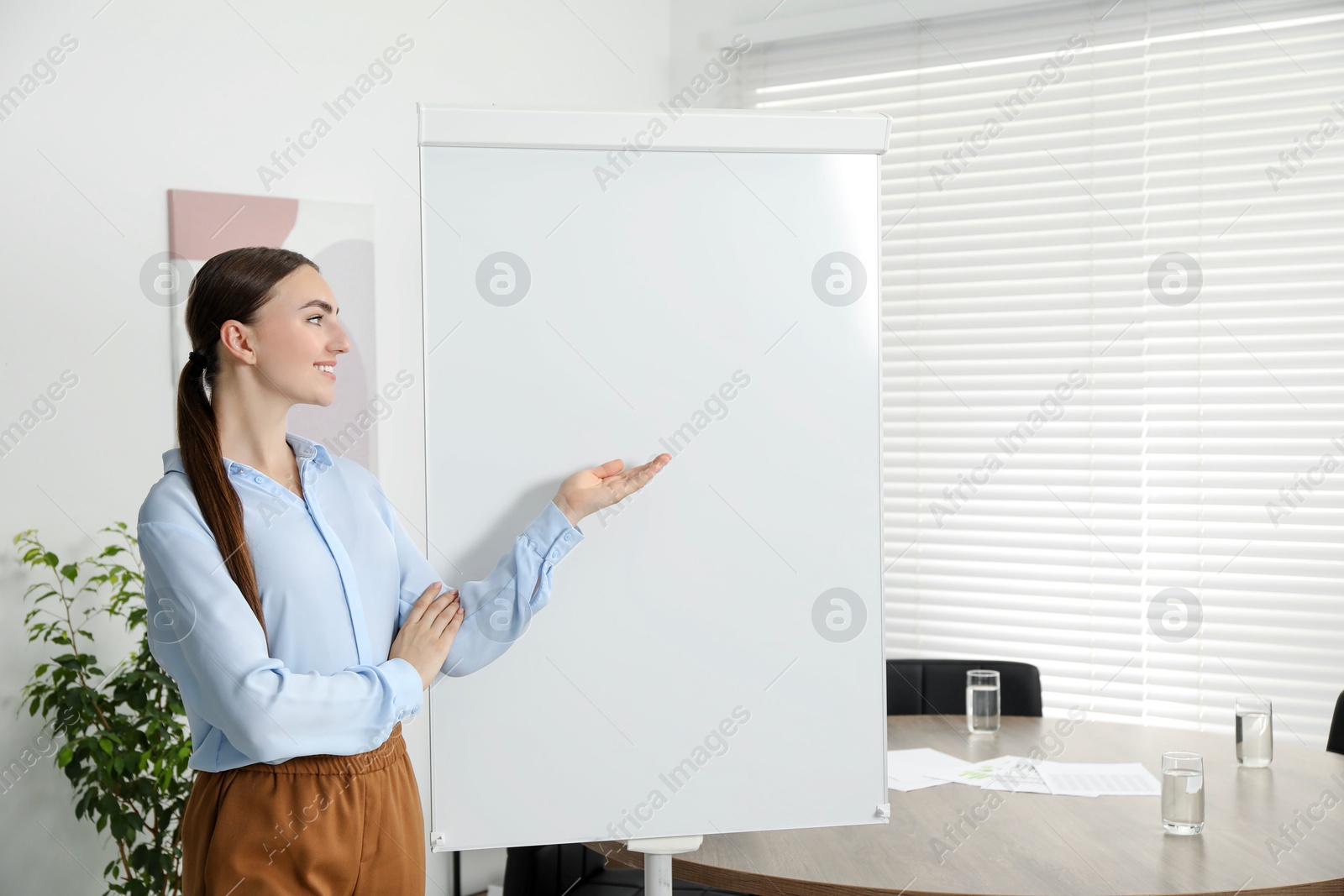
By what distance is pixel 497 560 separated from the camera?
1388 mm

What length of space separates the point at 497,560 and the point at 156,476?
1.49m

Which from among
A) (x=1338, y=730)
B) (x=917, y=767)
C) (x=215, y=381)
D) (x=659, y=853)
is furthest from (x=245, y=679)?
(x=1338, y=730)

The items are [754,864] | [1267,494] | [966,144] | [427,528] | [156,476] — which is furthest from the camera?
[966,144]

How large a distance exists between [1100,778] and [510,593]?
136 centimetres

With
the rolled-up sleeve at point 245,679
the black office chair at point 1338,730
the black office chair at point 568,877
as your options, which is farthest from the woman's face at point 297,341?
the black office chair at point 1338,730

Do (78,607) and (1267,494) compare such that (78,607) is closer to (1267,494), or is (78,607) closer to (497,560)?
(497,560)

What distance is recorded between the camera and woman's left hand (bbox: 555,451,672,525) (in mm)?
1358

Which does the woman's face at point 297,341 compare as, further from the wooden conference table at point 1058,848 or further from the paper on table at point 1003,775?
the paper on table at point 1003,775

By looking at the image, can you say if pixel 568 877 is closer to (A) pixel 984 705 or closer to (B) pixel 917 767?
(B) pixel 917 767

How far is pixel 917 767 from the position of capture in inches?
84.6

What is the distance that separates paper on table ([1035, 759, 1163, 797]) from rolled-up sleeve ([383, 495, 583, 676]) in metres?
1.19

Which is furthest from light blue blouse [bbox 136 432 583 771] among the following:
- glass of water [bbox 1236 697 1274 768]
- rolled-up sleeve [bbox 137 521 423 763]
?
glass of water [bbox 1236 697 1274 768]

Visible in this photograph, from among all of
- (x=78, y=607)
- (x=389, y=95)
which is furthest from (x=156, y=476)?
(x=389, y=95)

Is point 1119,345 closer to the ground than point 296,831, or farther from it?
farther from it
